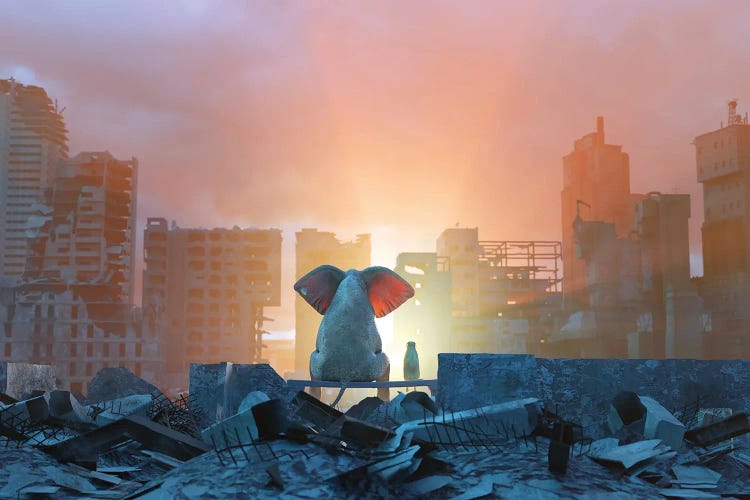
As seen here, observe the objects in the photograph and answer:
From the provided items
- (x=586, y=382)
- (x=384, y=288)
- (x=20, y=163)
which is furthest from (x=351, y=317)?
(x=20, y=163)

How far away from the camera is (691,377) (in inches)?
271

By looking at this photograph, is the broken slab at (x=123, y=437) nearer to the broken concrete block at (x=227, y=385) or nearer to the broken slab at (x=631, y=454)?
the broken concrete block at (x=227, y=385)

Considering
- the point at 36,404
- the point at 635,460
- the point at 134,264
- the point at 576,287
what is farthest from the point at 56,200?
the point at 635,460

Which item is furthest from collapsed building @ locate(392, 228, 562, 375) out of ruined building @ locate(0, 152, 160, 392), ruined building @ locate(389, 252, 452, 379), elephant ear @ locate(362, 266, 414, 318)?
elephant ear @ locate(362, 266, 414, 318)

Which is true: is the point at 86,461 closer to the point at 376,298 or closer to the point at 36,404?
the point at 36,404

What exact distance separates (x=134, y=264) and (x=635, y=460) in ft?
172

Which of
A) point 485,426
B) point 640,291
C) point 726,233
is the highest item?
point 726,233

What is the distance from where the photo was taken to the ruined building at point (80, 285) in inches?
1943

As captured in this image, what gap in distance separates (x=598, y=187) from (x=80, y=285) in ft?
130

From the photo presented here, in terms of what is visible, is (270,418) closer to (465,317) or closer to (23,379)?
(23,379)

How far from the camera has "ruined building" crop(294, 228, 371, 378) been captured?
6278cm

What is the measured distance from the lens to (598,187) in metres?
55.8

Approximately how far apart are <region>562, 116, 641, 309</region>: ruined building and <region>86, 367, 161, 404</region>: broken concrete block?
154ft

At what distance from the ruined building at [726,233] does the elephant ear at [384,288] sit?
30.8m
